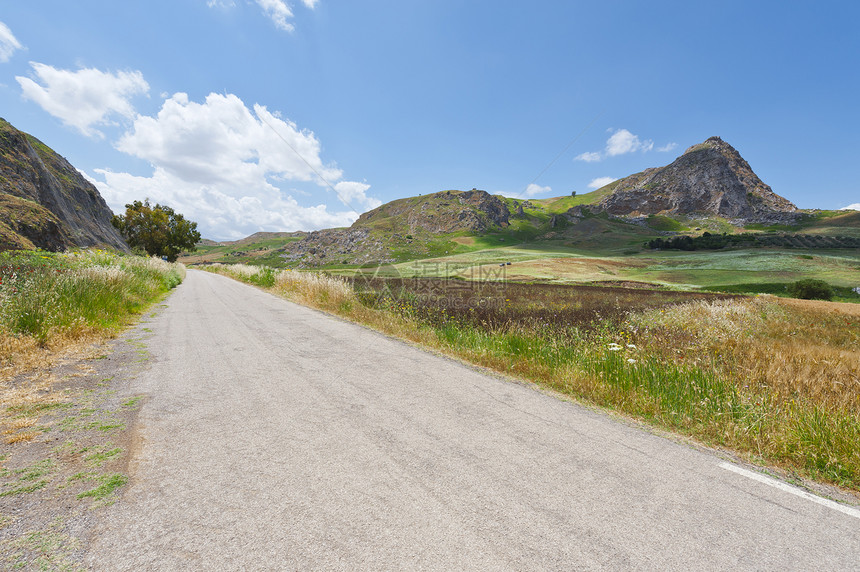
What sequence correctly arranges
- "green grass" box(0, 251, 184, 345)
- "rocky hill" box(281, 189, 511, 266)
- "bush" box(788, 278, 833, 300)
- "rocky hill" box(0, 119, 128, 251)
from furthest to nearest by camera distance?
"rocky hill" box(281, 189, 511, 266), "bush" box(788, 278, 833, 300), "rocky hill" box(0, 119, 128, 251), "green grass" box(0, 251, 184, 345)

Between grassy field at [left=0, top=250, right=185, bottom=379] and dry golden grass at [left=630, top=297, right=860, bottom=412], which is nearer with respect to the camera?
dry golden grass at [left=630, top=297, right=860, bottom=412]

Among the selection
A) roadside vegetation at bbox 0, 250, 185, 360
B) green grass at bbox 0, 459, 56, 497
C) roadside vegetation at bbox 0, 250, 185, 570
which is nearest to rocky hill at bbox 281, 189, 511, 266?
roadside vegetation at bbox 0, 250, 185, 360

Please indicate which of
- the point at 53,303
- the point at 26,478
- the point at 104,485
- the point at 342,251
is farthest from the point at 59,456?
the point at 342,251

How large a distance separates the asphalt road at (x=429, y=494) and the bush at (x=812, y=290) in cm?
3614

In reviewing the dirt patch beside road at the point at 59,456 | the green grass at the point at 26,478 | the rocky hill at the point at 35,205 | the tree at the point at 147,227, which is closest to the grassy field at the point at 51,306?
the dirt patch beside road at the point at 59,456

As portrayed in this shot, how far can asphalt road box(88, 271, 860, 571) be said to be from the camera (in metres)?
2.27

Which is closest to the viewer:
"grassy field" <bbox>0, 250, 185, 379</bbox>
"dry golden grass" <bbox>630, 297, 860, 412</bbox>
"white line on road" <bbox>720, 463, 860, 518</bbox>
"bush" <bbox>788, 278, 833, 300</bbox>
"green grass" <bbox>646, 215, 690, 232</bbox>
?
"white line on road" <bbox>720, 463, 860, 518</bbox>

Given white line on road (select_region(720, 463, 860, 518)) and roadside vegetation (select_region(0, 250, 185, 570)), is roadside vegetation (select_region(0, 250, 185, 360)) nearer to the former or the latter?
roadside vegetation (select_region(0, 250, 185, 570))

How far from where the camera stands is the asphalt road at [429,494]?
2268 mm

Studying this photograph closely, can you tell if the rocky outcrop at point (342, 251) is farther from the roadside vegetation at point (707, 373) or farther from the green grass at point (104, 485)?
the green grass at point (104, 485)

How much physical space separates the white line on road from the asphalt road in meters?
0.05

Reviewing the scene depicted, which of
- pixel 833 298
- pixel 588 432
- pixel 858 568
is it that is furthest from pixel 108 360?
pixel 833 298

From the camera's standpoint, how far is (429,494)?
289cm

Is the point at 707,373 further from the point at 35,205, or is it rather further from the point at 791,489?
the point at 35,205
